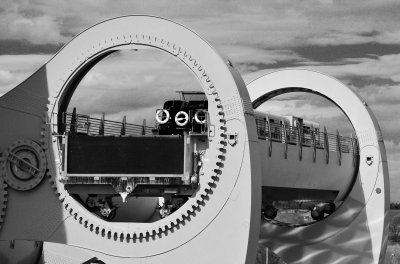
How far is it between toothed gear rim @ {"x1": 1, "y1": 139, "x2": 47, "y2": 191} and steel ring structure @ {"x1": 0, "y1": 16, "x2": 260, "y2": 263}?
21 centimetres

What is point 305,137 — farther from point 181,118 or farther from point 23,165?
point 23,165

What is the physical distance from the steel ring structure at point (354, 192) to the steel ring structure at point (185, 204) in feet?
45.8

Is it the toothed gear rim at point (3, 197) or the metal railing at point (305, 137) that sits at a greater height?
the metal railing at point (305, 137)

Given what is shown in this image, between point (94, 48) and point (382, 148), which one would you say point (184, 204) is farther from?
point (382, 148)

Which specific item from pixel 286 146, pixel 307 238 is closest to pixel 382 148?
pixel 307 238

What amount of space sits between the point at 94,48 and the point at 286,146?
849 centimetres

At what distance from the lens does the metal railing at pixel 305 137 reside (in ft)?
111

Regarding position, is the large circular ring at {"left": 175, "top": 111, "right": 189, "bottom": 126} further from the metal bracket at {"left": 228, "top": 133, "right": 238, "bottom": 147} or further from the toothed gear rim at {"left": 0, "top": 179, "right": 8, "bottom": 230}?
the toothed gear rim at {"left": 0, "top": 179, "right": 8, "bottom": 230}

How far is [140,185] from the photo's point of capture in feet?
95.9

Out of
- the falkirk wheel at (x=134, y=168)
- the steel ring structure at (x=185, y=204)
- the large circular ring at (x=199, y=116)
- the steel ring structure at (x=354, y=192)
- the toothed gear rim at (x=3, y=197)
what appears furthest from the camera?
the steel ring structure at (x=354, y=192)

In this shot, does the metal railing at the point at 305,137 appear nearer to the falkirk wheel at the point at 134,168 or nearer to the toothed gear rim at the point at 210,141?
the falkirk wheel at the point at 134,168

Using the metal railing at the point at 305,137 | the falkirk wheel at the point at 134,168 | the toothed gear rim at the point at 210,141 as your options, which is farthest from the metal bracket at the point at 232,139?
the metal railing at the point at 305,137

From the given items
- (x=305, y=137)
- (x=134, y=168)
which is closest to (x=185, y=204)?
(x=134, y=168)

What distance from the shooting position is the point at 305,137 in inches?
1502
